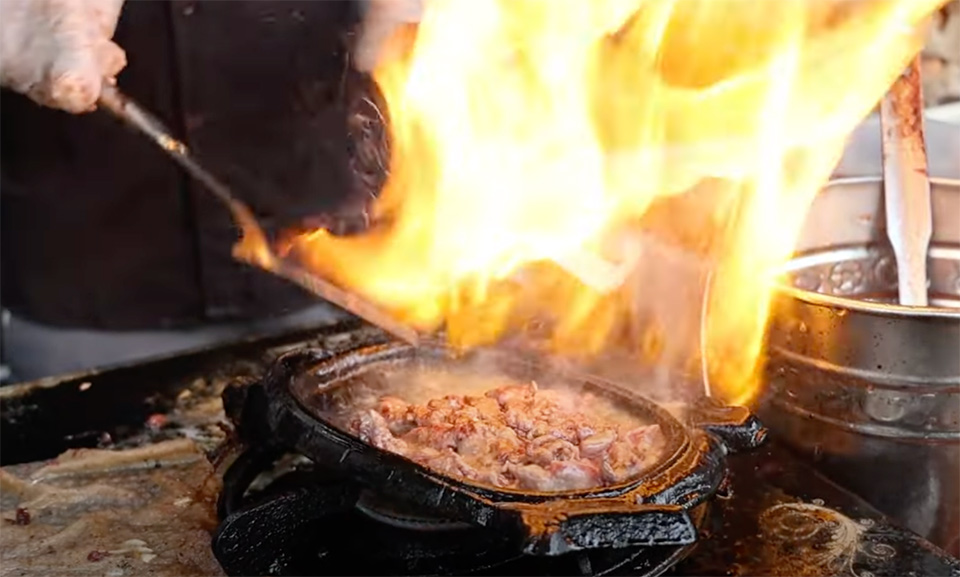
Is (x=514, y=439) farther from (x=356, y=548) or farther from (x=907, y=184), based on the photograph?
(x=907, y=184)

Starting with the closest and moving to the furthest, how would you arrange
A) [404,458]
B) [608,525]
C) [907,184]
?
[608,525]
[404,458]
[907,184]

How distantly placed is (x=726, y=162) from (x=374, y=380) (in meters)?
1.06

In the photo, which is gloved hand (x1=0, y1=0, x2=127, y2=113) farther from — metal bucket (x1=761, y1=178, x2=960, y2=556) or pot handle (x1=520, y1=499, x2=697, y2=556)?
metal bucket (x1=761, y1=178, x2=960, y2=556)

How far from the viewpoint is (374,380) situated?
1.84m

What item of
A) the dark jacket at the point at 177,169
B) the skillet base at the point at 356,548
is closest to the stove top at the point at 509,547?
the skillet base at the point at 356,548

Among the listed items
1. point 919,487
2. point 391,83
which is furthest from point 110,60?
point 919,487

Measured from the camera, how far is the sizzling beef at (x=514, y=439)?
1.48m

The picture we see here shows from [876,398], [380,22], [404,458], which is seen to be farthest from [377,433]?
[380,22]

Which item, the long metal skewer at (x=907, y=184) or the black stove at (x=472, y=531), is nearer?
the black stove at (x=472, y=531)

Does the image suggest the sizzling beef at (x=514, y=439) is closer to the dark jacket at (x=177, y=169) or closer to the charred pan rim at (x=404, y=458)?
the charred pan rim at (x=404, y=458)

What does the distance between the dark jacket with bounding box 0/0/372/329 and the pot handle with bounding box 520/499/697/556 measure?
1557mm

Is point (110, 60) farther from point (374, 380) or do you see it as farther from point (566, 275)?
point (566, 275)

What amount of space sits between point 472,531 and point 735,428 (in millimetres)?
428

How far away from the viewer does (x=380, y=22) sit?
247 centimetres
